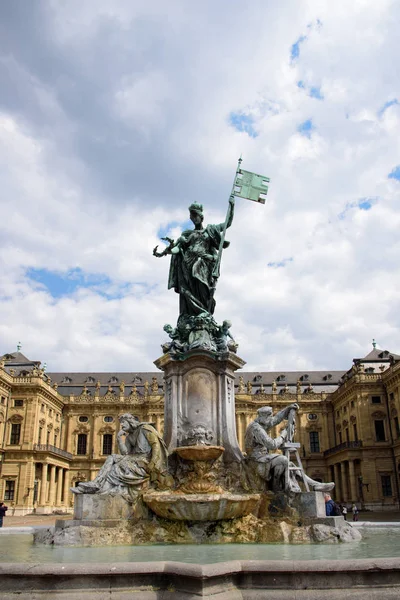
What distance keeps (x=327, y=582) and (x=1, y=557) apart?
17.4ft

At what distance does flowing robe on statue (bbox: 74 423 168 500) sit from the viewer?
34.4 ft

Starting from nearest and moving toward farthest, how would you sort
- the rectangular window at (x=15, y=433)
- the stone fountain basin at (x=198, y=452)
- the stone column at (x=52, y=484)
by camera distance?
the stone fountain basin at (x=198, y=452), the rectangular window at (x=15, y=433), the stone column at (x=52, y=484)

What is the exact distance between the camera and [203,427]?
468 inches

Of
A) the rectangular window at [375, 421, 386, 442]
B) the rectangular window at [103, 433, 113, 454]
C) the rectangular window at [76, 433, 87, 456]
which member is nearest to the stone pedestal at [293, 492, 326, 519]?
the rectangular window at [375, 421, 386, 442]

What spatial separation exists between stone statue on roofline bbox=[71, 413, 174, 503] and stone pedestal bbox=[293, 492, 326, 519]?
2.70m

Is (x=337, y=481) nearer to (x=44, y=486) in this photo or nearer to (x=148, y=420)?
(x=148, y=420)

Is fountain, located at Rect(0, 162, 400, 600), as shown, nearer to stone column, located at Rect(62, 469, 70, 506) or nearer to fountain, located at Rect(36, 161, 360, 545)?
fountain, located at Rect(36, 161, 360, 545)

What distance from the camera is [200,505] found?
32.1 ft

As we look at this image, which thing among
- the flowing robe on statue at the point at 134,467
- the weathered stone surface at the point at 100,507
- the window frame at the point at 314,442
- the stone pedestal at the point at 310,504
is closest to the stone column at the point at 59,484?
the window frame at the point at 314,442

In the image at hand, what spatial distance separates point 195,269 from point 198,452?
4803 mm

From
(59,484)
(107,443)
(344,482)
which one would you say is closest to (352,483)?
(344,482)

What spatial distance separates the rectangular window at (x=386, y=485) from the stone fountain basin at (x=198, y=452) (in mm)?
49361

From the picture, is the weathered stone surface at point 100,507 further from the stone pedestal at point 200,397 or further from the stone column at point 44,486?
the stone column at point 44,486

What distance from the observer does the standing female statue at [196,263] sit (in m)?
13.6
